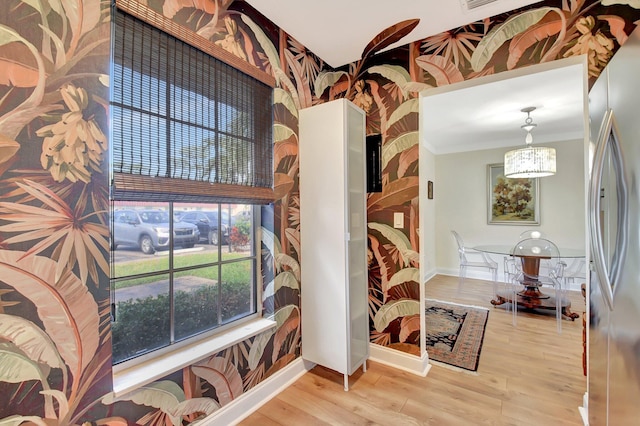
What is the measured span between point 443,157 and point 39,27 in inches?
228

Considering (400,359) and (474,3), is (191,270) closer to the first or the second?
(400,359)

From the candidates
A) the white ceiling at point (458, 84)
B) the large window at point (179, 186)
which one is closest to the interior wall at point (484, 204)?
the white ceiling at point (458, 84)

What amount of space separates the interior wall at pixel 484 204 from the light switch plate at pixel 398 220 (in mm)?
3746

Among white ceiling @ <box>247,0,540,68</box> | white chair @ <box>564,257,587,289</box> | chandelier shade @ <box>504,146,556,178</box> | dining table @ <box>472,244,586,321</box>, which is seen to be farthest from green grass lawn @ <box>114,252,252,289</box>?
white chair @ <box>564,257,587,289</box>

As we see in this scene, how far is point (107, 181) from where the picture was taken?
119cm

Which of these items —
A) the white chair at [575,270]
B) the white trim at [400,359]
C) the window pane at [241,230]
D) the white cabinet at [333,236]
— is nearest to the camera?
the window pane at [241,230]

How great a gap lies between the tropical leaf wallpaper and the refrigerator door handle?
880mm

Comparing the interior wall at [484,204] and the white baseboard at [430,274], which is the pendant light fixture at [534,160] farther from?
the white baseboard at [430,274]

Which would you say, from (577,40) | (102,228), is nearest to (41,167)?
(102,228)

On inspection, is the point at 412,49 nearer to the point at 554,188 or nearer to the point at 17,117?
the point at 17,117

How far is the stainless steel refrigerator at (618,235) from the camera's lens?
3.06 ft

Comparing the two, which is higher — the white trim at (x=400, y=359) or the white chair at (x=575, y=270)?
the white chair at (x=575, y=270)

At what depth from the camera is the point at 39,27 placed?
1030mm

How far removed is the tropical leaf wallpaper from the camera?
988 millimetres
